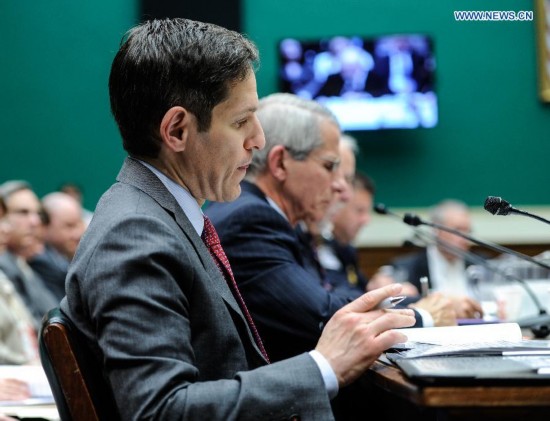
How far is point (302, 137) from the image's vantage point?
98.2 inches

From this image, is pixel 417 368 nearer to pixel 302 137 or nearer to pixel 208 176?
pixel 208 176

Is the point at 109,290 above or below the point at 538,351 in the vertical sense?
above

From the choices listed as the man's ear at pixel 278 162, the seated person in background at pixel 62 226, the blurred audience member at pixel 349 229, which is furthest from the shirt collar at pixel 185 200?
the seated person in background at pixel 62 226

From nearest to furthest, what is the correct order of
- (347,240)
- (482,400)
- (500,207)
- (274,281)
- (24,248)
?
(482,400) < (500,207) < (274,281) < (24,248) < (347,240)

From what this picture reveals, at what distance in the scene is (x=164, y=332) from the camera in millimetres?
1174

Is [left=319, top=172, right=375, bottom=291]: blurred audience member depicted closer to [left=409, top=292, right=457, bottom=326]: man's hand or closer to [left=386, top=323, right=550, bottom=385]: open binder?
[left=409, top=292, right=457, bottom=326]: man's hand

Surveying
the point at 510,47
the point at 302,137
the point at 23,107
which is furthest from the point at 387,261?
the point at 302,137

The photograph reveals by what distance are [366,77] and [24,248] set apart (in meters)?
2.69

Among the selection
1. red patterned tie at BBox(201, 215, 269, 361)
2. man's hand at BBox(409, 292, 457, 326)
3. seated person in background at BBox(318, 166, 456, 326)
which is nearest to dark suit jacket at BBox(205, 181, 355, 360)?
man's hand at BBox(409, 292, 457, 326)

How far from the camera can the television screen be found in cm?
631

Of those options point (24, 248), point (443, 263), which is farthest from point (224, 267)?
point (443, 263)

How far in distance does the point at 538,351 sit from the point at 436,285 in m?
3.86

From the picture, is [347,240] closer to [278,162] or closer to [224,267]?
[278,162]

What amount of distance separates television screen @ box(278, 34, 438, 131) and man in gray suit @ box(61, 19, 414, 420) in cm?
488
